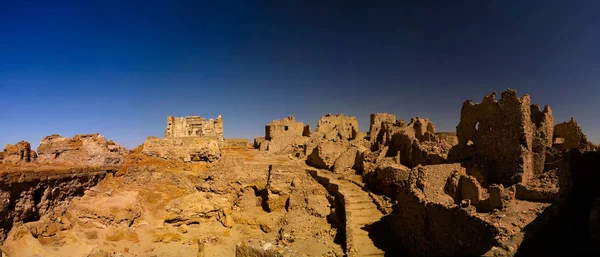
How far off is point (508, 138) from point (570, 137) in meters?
5.34

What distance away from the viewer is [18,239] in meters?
9.52

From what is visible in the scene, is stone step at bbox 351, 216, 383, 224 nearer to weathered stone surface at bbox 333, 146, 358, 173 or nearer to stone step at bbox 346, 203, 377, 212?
stone step at bbox 346, 203, 377, 212

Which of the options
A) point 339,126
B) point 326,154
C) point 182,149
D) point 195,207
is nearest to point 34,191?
point 195,207

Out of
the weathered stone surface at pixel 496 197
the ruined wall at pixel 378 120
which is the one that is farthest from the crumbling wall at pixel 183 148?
the ruined wall at pixel 378 120

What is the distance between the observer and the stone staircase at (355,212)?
10.8 meters

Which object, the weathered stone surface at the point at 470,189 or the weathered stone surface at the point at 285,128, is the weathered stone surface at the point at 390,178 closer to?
the weathered stone surface at the point at 470,189

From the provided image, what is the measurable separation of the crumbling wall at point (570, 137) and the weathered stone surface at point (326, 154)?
10423mm

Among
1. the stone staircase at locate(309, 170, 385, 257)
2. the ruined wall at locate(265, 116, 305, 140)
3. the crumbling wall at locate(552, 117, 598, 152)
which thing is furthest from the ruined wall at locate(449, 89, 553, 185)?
the ruined wall at locate(265, 116, 305, 140)

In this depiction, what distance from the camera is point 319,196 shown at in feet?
53.2

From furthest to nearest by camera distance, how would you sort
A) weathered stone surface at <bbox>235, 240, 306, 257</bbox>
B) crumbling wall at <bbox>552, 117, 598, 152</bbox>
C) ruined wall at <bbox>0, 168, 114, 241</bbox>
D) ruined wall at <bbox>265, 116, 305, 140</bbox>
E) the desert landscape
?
ruined wall at <bbox>265, 116, 305, 140</bbox>
crumbling wall at <bbox>552, 117, 598, 152</bbox>
ruined wall at <bbox>0, 168, 114, 241</bbox>
weathered stone surface at <bbox>235, 240, 306, 257</bbox>
the desert landscape

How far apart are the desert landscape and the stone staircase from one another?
0.06m

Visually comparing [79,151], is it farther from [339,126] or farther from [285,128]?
[339,126]

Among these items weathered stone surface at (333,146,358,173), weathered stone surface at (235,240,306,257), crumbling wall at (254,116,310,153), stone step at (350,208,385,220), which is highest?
crumbling wall at (254,116,310,153)

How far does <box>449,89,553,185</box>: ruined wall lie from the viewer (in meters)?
11.9
